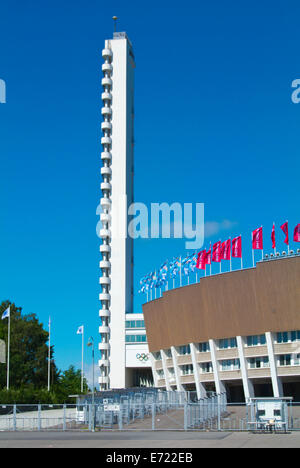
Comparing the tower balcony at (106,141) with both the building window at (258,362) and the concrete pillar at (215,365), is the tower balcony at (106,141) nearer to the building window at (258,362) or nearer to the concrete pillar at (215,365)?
the concrete pillar at (215,365)

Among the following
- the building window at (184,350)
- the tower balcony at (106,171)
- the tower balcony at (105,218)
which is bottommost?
the building window at (184,350)

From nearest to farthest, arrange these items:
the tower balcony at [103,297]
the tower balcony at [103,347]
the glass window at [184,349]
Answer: the glass window at [184,349], the tower balcony at [103,347], the tower balcony at [103,297]

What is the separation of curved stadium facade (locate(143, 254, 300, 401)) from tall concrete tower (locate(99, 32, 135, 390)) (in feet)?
92.8

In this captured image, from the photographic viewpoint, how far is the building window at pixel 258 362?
7789cm

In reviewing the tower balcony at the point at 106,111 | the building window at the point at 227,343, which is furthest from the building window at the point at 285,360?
the tower balcony at the point at 106,111

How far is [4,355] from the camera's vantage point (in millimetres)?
115688

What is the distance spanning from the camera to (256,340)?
78750mm

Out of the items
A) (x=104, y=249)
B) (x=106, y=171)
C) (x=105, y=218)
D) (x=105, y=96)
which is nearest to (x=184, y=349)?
(x=104, y=249)

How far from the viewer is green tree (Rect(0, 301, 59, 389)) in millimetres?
121875

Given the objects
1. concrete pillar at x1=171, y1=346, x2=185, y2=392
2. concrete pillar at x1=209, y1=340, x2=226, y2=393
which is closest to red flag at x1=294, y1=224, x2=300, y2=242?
concrete pillar at x1=209, y1=340, x2=226, y2=393

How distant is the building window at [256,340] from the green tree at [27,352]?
5570 cm
